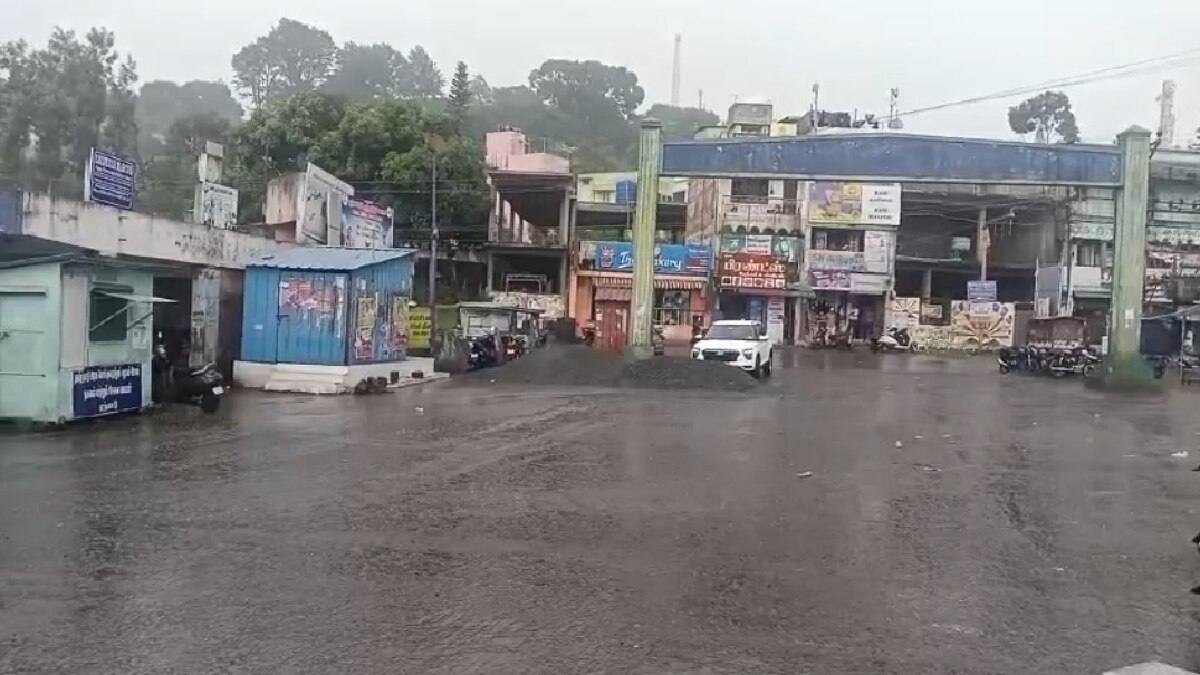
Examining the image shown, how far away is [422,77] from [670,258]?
48843 mm

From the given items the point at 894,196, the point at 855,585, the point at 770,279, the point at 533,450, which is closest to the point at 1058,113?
the point at 894,196

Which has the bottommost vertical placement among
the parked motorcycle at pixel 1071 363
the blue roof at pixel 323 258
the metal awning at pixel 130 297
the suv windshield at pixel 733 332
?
the parked motorcycle at pixel 1071 363

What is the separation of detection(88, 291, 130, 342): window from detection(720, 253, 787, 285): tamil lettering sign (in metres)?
37.2

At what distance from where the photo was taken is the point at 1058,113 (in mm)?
79000

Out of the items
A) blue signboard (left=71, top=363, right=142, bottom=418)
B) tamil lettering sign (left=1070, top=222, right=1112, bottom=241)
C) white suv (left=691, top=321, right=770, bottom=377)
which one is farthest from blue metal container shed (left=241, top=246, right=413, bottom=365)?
tamil lettering sign (left=1070, top=222, right=1112, bottom=241)

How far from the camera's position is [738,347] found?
97.9 ft

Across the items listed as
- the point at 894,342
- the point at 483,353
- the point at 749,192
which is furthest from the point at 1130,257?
the point at 749,192

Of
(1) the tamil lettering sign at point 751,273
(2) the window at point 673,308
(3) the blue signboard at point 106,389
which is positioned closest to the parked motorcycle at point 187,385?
(3) the blue signboard at point 106,389

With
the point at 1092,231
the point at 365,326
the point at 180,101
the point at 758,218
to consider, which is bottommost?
the point at 365,326

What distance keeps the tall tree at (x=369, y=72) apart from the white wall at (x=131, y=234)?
56584 mm

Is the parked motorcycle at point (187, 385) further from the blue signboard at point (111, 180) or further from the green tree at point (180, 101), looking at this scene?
the green tree at point (180, 101)

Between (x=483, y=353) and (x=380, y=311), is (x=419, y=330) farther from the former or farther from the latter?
(x=380, y=311)

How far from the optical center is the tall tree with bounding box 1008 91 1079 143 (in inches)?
3076

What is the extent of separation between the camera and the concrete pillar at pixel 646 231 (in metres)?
30.7
